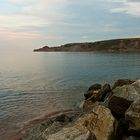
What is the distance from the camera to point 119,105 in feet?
58.5

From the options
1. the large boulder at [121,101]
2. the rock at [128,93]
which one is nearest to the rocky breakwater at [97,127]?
the large boulder at [121,101]

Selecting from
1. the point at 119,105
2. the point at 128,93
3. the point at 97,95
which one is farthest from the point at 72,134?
the point at 97,95

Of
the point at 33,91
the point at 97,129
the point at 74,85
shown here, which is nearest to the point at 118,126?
the point at 97,129

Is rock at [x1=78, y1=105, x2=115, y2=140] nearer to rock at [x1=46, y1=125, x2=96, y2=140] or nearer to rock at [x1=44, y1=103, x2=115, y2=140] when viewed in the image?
rock at [x1=44, y1=103, x2=115, y2=140]

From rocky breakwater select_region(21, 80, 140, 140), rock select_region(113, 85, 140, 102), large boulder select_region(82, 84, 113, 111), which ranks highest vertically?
rock select_region(113, 85, 140, 102)

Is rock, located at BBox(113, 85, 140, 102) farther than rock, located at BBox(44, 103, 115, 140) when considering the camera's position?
Yes

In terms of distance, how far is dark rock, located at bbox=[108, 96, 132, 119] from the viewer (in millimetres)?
17594

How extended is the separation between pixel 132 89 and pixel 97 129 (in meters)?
4.73

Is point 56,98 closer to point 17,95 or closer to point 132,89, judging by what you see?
point 17,95

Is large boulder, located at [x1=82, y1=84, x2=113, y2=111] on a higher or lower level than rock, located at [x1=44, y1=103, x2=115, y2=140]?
lower

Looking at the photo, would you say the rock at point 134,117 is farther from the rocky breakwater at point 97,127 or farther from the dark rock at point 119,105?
the dark rock at point 119,105

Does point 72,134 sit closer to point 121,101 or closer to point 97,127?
point 97,127

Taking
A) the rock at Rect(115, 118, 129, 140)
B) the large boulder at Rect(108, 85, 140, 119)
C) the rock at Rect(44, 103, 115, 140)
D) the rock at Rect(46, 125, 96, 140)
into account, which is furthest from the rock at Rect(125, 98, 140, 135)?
the rock at Rect(46, 125, 96, 140)

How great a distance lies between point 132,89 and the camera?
18.6 meters
